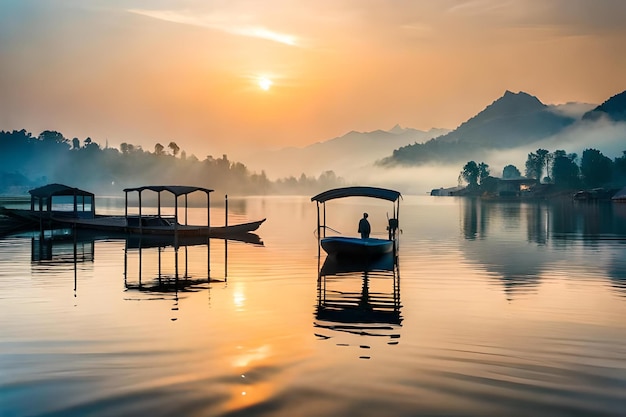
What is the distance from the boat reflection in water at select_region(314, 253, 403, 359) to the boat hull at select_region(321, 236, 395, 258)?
0.48m

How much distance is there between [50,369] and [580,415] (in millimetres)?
10454

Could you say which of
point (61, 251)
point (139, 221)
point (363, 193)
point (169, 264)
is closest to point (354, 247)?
point (363, 193)

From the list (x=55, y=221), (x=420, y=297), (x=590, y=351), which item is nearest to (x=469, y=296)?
(x=420, y=297)

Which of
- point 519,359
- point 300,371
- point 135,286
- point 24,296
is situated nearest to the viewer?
point 300,371

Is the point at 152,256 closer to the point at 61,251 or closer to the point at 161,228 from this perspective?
the point at 61,251

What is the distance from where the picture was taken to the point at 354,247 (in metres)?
34.1

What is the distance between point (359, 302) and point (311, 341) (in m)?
6.47

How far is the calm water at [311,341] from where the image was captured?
36.9ft

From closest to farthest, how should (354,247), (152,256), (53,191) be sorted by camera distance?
(354,247) < (152,256) < (53,191)

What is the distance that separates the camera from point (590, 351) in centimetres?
1484

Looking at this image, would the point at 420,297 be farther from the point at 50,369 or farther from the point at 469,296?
the point at 50,369

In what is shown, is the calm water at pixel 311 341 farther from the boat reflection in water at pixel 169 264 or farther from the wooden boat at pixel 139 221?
the wooden boat at pixel 139 221

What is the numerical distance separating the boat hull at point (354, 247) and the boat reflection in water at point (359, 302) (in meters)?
0.48

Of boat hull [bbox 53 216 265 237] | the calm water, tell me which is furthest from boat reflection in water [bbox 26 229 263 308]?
boat hull [bbox 53 216 265 237]
